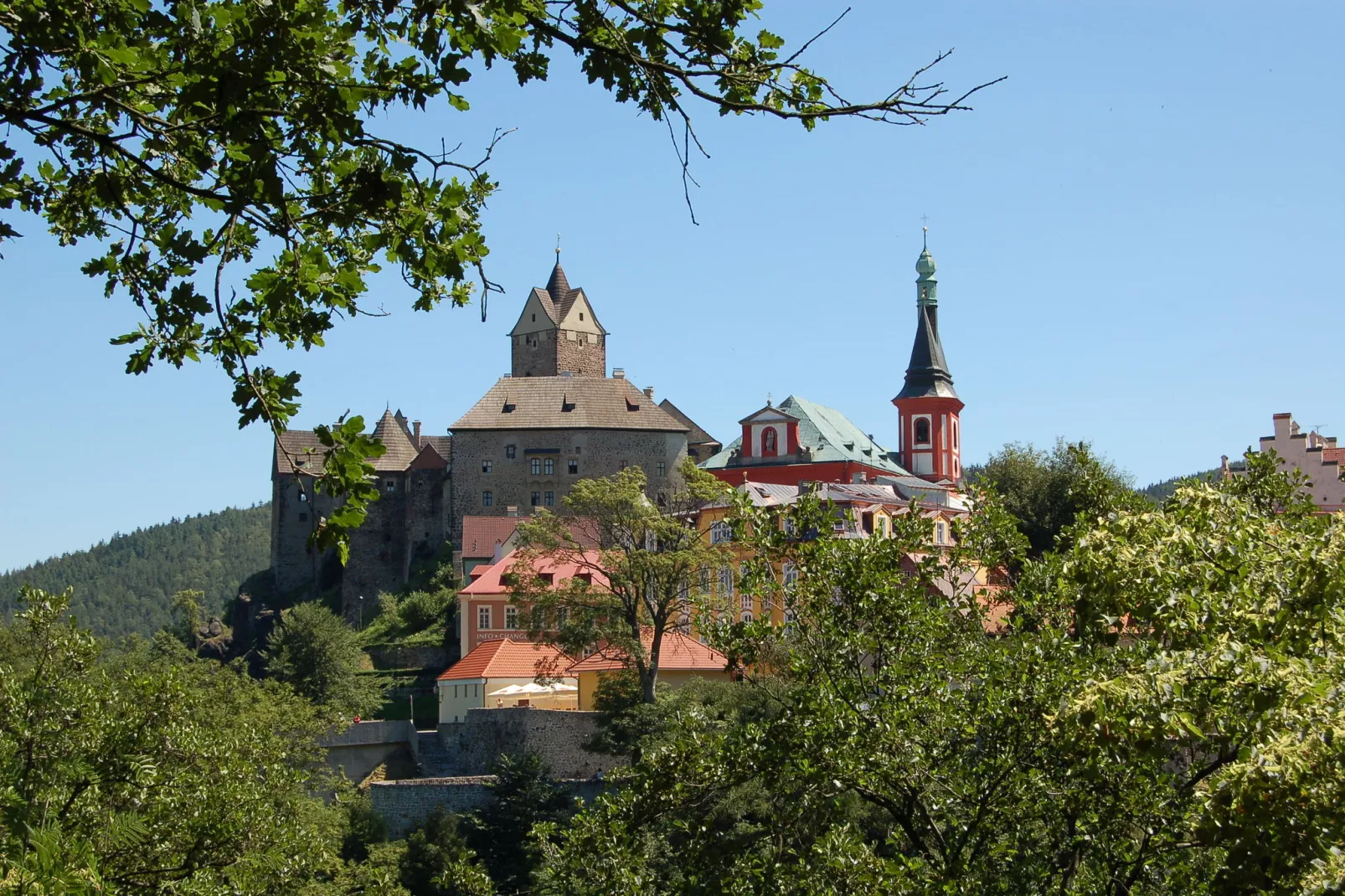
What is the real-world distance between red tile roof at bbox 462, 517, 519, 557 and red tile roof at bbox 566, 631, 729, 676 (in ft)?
68.8

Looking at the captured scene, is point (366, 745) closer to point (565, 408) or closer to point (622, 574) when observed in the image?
point (622, 574)

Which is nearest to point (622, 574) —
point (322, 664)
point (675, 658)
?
point (675, 658)

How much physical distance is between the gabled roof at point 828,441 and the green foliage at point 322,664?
870 inches

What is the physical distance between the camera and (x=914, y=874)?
9.28 meters

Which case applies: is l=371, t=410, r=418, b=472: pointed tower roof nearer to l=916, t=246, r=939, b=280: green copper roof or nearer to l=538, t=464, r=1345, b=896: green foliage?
l=916, t=246, r=939, b=280: green copper roof

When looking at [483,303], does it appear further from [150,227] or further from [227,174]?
[150,227]

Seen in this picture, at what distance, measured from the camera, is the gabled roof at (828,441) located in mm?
71062

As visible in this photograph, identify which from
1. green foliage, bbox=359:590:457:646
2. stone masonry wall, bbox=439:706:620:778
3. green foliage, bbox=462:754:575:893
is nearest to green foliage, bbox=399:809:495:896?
green foliage, bbox=462:754:575:893

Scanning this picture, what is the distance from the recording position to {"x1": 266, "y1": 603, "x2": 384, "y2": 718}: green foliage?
4894 centimetres

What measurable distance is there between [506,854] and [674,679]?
7329 millimetres

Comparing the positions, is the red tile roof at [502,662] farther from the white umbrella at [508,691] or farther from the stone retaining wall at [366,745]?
the stone retaining wall at [366,745]

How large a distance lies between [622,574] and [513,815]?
6.37m

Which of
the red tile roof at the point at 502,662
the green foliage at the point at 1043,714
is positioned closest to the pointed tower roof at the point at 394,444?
the red tile roof at the point at 502,662

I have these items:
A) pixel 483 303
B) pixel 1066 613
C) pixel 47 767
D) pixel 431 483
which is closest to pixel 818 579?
pixel 1066 613
